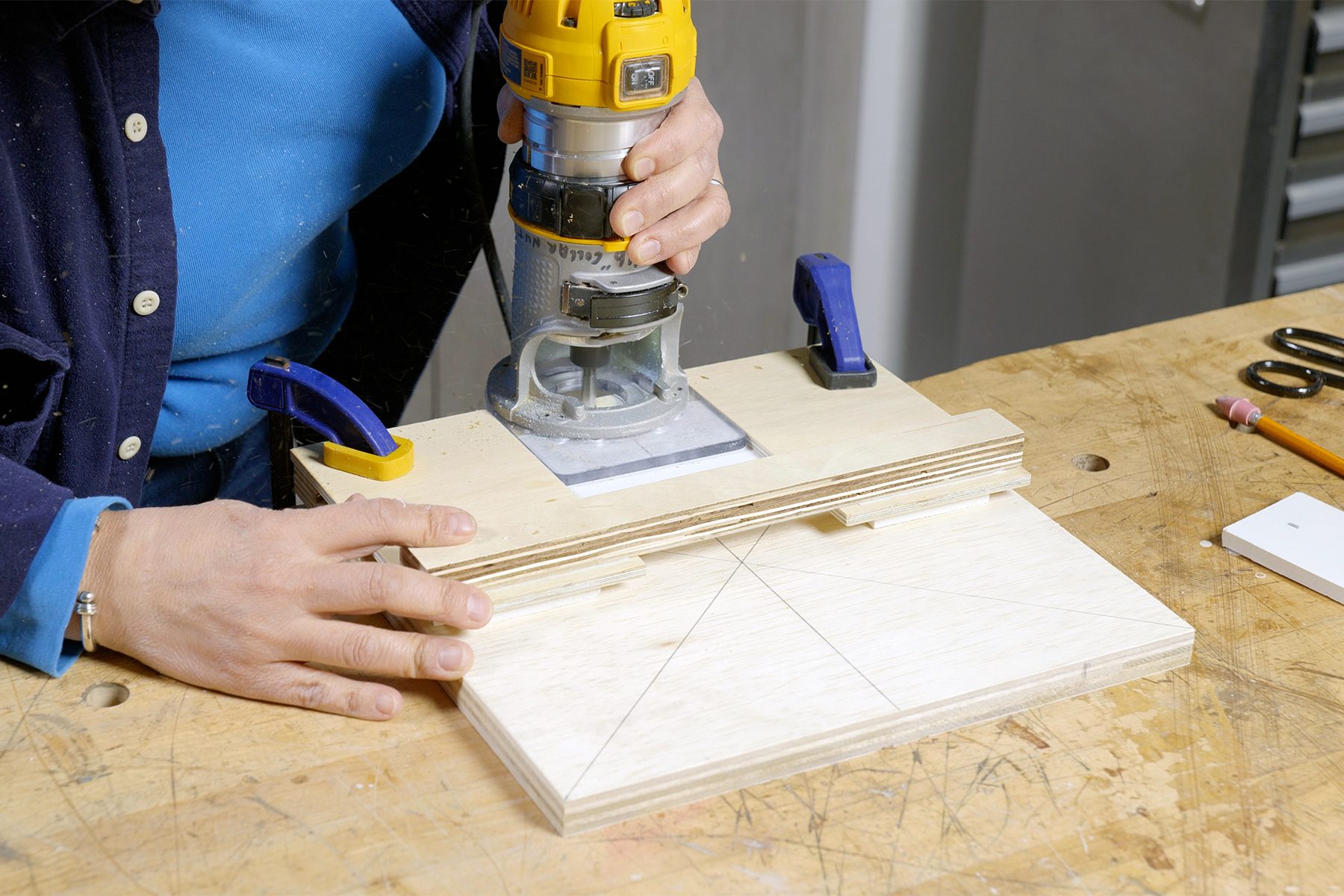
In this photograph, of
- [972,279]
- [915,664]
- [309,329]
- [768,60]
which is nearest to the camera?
[915,664]

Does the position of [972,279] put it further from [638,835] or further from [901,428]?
[638,835]

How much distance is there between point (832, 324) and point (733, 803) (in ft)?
1.88

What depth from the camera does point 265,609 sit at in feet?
3.17

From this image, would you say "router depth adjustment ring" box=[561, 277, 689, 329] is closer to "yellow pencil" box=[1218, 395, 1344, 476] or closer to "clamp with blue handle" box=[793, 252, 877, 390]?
"clamp with blue handle" box=[793, 252, 877, 390]

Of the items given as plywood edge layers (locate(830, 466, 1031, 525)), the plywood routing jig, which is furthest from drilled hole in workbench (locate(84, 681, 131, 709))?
plywood edge layers (locate(830, 466, 1031, 525))

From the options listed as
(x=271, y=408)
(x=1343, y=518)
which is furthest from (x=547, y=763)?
(x=1343, y=518)

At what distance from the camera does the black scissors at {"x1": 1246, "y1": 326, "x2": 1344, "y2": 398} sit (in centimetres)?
149

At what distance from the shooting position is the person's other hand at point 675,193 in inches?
44.6

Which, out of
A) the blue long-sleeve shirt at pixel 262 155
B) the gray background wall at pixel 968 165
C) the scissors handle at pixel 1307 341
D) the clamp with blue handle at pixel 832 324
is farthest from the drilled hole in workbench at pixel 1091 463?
the gray background wall at pixel 968 165

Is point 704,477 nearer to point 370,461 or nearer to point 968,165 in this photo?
point 370,461

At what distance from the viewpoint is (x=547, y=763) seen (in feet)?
2.93

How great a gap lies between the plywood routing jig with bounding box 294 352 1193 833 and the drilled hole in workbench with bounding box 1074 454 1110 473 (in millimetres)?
123

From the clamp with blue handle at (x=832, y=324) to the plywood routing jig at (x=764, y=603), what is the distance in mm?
47

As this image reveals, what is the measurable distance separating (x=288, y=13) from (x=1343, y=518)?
1.16 m
